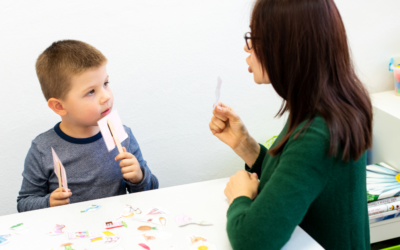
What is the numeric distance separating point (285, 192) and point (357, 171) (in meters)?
0.18

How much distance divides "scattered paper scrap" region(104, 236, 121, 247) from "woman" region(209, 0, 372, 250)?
0.77 ft

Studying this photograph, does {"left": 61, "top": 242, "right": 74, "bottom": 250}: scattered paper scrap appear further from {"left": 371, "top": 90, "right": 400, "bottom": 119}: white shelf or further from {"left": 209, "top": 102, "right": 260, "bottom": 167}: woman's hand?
{"left": 371, "top": 90, "right": 400, "bottom": 119}: white shelf

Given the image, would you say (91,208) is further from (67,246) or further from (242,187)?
(242,187)

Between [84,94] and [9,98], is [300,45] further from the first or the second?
[9,98]

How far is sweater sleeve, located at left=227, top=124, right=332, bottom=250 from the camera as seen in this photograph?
0.62 metres

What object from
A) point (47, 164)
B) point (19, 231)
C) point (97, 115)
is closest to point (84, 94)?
point (97, 115)

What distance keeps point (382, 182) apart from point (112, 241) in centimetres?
126

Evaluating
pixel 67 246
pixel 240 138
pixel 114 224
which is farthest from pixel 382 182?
pixel 67 246

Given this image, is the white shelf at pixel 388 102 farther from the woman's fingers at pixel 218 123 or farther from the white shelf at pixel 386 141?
the woman's fingers at pixel 218 123

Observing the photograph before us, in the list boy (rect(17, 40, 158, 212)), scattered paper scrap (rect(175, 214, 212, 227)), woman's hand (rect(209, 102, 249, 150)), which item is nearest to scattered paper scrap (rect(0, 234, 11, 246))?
boy (rect(17, 40, 158, 212))

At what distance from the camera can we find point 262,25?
0.73 m

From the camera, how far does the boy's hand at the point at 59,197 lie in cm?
98

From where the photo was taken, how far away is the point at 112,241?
75 centimetres

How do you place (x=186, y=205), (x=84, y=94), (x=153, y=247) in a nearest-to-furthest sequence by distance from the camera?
(x=153, y=247), (x=186, y=205), (x=84, y=94)
